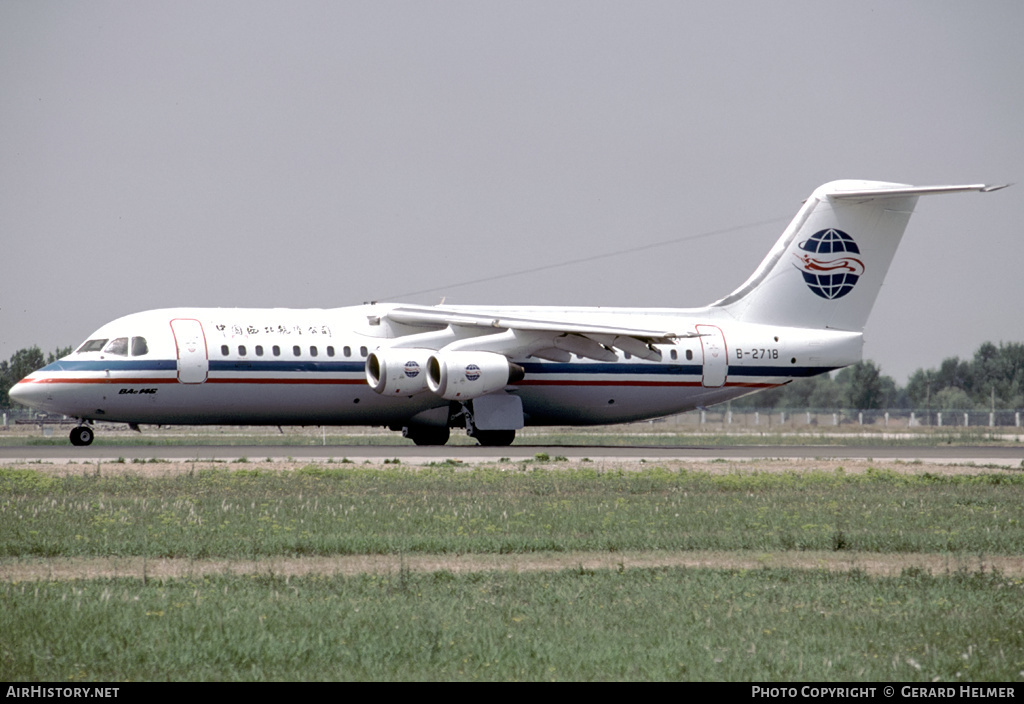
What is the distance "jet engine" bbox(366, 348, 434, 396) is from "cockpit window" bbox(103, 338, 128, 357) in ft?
20.1

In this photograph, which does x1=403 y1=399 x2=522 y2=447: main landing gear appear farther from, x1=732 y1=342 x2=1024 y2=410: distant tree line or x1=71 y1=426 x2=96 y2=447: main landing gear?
x1=732 y1=342 x2=1024 y2=410: distant tree line

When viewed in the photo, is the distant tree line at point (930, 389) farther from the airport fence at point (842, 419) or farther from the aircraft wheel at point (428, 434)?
the aircraft wheel at point (428, 434)

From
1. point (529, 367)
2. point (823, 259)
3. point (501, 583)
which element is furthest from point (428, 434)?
point (501, 583)

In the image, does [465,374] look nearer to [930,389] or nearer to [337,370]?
[337,370]

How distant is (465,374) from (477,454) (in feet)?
9.49

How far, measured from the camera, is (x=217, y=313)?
32750 millimetres

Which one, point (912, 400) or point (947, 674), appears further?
point (912, 400)

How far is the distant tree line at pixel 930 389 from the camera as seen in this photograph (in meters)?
115

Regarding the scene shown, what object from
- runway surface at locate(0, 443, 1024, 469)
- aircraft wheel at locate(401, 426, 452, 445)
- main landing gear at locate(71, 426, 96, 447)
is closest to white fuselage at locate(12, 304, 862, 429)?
aircraft wheel at locate(401, 426, 452, 445)

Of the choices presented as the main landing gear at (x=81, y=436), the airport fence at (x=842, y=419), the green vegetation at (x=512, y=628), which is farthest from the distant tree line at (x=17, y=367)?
the green vegetation at (x=512, y=628)

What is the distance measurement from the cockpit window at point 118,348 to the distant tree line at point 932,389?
74.4m

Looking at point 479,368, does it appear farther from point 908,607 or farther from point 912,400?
point 912,400
